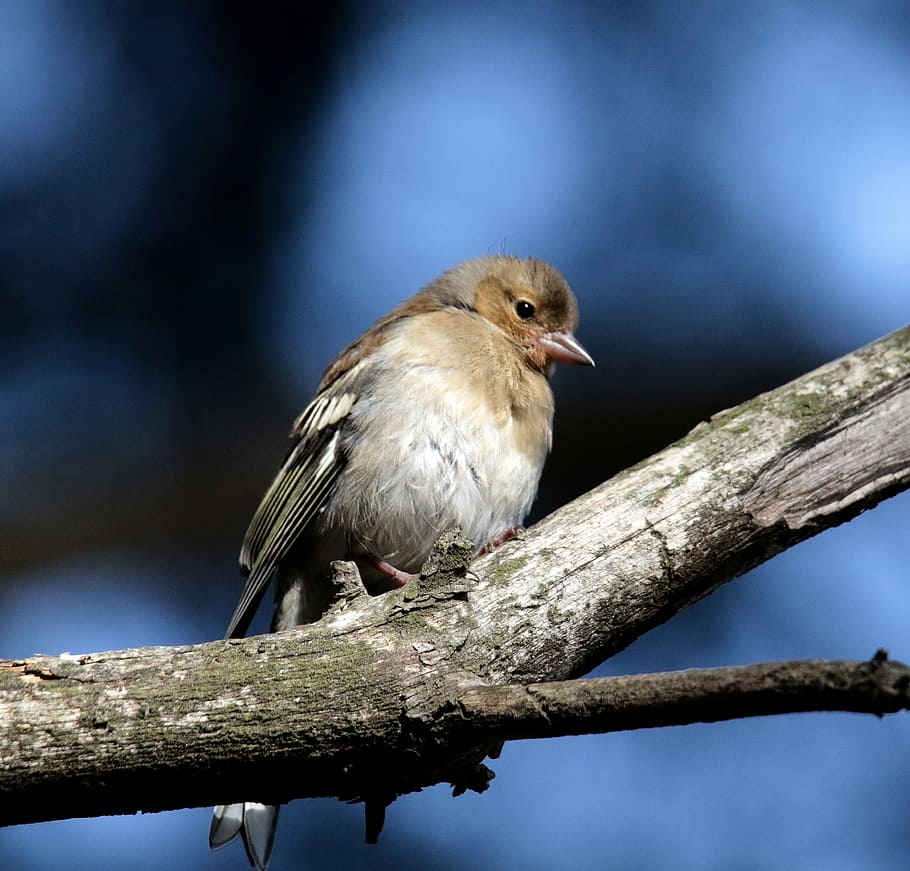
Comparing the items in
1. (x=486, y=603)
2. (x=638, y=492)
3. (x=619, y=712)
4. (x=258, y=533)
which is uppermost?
(x=258, y=533)

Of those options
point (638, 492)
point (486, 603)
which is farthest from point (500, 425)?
point (486, 603)

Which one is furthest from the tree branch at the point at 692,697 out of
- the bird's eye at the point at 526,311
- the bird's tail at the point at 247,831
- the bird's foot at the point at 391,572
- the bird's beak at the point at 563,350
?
the bird's eye at the point at 526,311

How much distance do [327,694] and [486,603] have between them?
21.5 inches

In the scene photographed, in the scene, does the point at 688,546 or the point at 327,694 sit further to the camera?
the point at 688,546

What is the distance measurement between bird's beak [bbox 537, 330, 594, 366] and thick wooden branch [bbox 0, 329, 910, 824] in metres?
1.57

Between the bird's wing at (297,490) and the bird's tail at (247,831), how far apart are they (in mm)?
671

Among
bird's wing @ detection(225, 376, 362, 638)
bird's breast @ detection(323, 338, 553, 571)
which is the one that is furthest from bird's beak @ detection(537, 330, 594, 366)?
bird's wing @ detection(225, 376, 362, 638)

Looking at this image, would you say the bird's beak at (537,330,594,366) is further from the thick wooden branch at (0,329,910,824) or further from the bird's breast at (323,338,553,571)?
the thick wooden branch at (0,329,910,824)

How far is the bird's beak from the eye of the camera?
505cm

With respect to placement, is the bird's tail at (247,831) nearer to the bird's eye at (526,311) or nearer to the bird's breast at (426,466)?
the bird's breast at (426,466)

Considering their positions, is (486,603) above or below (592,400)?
below

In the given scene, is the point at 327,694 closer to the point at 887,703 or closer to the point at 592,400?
the point at 887,703

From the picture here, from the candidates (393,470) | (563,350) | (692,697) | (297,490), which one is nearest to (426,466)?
(393,470)

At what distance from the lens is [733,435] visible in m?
3.44
